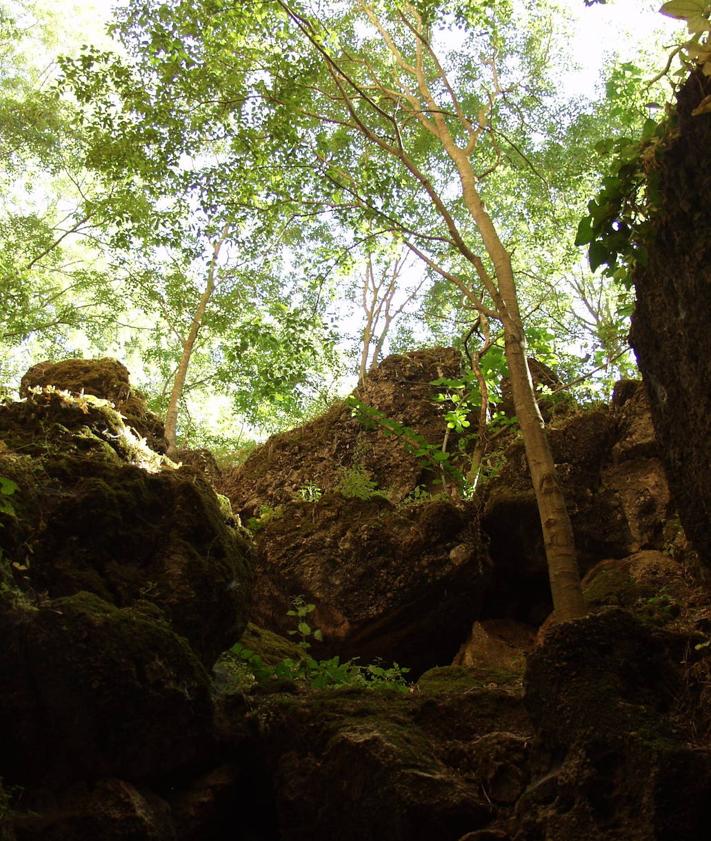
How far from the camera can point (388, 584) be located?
745cm

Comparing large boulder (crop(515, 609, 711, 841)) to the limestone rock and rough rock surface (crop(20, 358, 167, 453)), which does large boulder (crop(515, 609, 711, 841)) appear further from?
rough rock surface (crop(20, 358, 167, 453))

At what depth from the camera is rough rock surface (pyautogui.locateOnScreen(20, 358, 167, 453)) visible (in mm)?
7438

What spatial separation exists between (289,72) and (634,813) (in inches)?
344

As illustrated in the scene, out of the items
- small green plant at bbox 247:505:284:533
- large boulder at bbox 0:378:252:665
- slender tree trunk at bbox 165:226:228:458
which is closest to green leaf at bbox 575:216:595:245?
large boulder at bbox 0:378:252:665

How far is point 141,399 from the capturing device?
7.82 meters

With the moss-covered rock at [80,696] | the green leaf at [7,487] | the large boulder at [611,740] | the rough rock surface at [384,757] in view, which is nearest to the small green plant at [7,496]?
the green leaf at [7,487]

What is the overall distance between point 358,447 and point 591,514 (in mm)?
4670

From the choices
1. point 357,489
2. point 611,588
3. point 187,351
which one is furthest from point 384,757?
point 187,351

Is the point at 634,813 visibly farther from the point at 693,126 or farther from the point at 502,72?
the point at 502,72

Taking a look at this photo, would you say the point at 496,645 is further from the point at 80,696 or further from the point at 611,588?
the point at 80,696

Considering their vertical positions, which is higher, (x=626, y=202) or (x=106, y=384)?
(x=106, y=384)

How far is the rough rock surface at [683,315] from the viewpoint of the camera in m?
3.49

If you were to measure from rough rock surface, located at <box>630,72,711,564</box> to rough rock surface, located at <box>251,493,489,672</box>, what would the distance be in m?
3.34

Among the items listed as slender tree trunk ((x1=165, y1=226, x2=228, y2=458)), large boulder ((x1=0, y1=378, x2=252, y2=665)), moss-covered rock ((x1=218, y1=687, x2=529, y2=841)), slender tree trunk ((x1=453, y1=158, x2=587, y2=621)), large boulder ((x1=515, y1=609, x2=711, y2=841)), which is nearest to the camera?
large boulder ((x1=515, y1=609, x2=711, y2=841))
